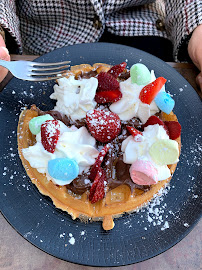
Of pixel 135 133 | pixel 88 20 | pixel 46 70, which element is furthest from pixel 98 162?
pixel 88 20

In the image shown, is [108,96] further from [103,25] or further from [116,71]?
[103,25]

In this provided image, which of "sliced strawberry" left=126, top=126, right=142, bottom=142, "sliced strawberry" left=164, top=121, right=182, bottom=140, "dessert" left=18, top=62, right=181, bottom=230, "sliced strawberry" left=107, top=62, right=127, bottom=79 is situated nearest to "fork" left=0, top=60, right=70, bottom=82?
"dessert" left=18, top=62, right=181, bottom=230

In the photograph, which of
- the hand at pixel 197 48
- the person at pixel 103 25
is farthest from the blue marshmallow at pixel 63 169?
the hand at pixel 197 48

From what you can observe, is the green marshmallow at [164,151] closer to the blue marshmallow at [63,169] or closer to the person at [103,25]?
the blue marshmallow at [63,169]

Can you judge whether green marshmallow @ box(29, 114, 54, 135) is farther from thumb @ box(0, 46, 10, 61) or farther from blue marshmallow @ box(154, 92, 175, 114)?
blue marshmallow @ box(154, 92, 175, 114)

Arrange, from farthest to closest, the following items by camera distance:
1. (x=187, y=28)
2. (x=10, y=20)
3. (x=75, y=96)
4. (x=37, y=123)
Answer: (x=187, y=28)
(x=10, y=20)
(x=75, y=96)
(x=37, y=123)

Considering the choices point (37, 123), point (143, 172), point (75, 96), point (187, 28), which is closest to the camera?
point (143, 172)
